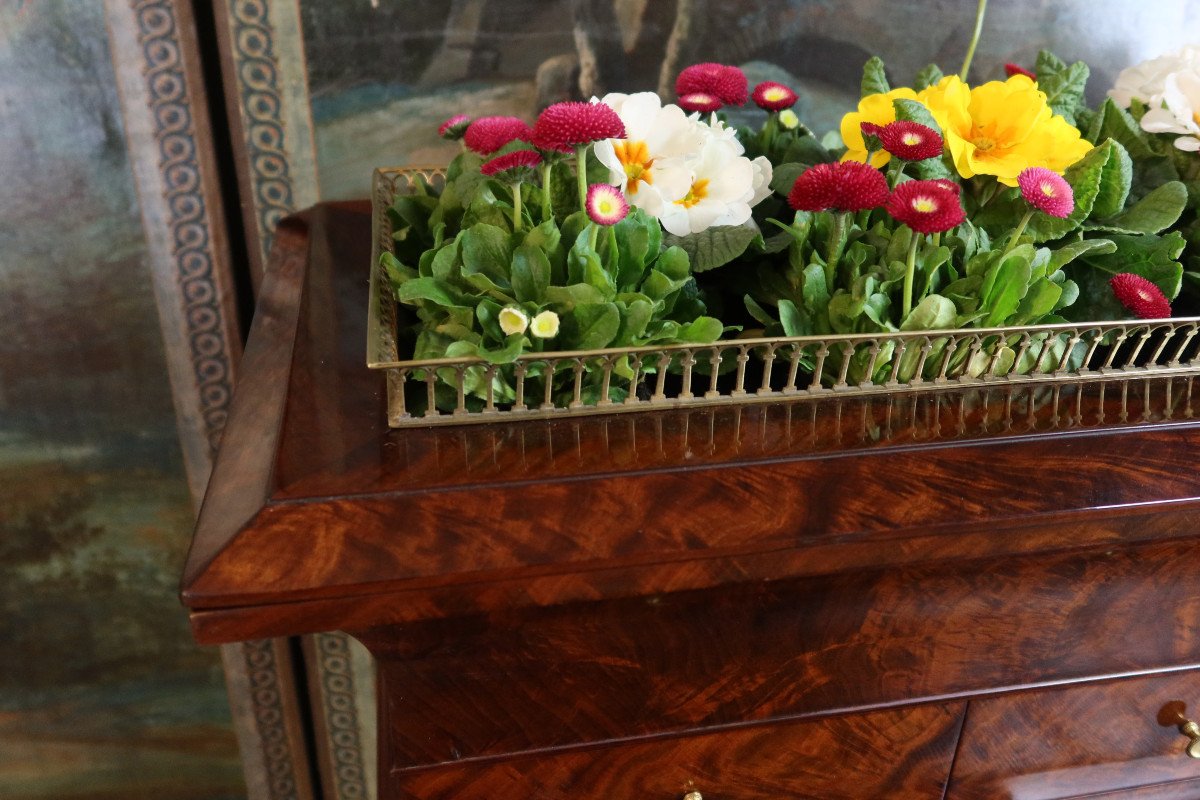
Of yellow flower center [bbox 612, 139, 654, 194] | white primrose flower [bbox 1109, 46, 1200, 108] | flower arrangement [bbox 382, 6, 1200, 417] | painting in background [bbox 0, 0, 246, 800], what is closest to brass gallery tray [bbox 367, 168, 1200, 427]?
flower arrangement [bbox 382, 6, 1200, 417]

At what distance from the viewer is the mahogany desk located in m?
0.42

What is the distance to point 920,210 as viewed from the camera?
1.57 feet

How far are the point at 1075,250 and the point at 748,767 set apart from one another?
1.14ft

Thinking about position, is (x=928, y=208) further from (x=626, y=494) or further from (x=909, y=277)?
(x=626, y=494)

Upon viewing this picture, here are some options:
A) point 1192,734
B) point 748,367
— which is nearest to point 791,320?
point 748,367

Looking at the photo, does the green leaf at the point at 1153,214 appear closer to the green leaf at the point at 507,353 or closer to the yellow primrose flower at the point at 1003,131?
the yellow primrose flower at the point at 1003,131

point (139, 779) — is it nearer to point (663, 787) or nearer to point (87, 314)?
point (87, 314)

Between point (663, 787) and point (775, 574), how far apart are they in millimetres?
171

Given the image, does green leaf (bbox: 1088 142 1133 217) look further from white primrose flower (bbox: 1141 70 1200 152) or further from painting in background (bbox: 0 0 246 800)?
painting in background (bbox: 0 0 246 800)

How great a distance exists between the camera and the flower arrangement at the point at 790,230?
1.57ft

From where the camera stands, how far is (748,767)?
55 cm

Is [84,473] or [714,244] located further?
[84,473]

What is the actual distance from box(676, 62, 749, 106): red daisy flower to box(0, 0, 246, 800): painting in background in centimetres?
46

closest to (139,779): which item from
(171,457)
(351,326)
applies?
(171,457)
